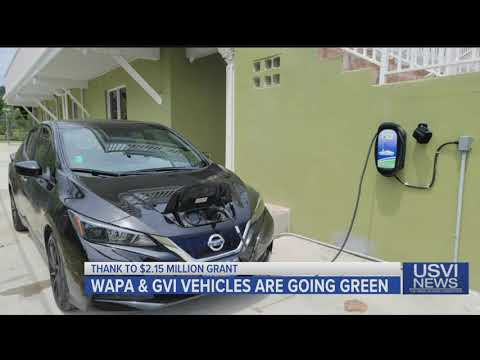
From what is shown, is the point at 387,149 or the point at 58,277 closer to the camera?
the point at 58,277

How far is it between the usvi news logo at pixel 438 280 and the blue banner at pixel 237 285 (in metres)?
0.14

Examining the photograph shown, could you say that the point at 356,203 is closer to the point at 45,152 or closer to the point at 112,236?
the point at 112,236

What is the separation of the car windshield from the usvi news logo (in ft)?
7.01

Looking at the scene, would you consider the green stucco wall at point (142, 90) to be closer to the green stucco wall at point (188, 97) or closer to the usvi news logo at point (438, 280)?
the green stucco wall at point (188, 97)

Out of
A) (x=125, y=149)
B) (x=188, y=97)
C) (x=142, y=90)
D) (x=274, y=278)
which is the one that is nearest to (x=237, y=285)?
(x=274, y=278)

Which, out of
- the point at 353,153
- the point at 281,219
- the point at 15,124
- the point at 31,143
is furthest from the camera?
the point at 15,124

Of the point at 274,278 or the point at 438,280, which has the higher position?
the point at 274,278

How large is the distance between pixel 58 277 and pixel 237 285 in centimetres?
135

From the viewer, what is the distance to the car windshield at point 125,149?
289 centimetres

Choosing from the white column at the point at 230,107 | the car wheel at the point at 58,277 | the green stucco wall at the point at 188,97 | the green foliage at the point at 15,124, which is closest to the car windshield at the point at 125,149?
the car wheel at the point at 58,277

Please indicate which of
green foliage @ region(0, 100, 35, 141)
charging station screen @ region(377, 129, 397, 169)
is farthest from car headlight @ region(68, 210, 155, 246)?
green foliage @ region(0, 100, 35, 141)

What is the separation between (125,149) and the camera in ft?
10.2

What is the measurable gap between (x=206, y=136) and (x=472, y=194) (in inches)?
222

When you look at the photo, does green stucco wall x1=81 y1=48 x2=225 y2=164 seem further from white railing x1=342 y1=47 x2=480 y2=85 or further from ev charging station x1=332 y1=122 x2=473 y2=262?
ev charging station x1=332 y1=122 x2=473 y2=262
